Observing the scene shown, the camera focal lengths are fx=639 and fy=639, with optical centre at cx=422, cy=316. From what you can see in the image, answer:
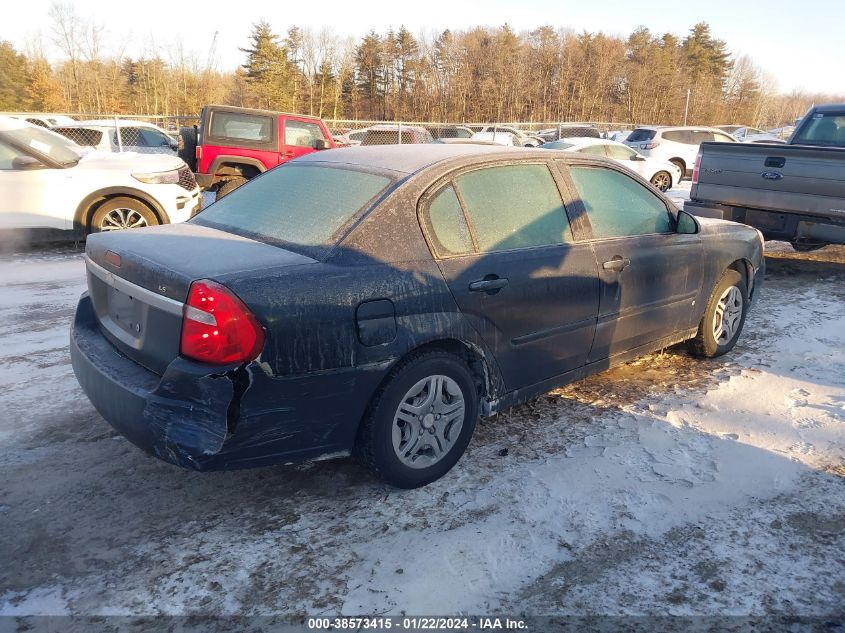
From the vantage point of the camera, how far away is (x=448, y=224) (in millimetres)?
3166

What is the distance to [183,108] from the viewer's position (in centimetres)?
4725

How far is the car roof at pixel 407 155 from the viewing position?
11.0 feet

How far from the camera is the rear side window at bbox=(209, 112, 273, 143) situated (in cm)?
1181

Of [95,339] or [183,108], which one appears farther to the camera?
[183,108]

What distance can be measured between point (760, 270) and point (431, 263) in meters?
3.57

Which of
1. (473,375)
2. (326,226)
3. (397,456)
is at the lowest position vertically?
(397,456)

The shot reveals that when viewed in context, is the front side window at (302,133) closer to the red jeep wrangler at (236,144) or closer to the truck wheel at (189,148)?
the red jeep wrangler at (236,144)

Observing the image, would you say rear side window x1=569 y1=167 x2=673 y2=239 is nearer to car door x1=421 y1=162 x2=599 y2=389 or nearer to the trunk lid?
car door x1=421 y1=162 x2=599 y2=389

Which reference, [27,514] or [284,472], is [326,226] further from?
[27,514]

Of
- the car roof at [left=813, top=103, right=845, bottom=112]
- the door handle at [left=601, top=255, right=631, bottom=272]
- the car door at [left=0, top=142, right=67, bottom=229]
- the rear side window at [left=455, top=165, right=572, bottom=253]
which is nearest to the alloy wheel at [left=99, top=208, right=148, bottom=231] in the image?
the car door at [left=0, top=142, right=67, bottom=229]

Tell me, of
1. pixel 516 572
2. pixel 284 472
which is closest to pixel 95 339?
pixel 284 472

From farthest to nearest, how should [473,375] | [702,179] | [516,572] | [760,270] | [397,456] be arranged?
[702,179] → [760,270] → [473,375] → [397,456] → [516,572]

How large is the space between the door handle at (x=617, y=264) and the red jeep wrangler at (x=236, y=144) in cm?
874

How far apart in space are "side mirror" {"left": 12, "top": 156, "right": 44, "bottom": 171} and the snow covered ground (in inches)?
172
